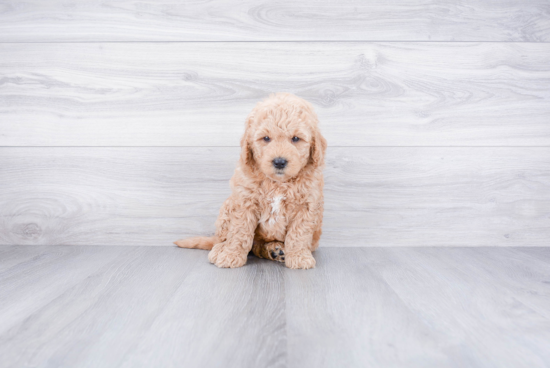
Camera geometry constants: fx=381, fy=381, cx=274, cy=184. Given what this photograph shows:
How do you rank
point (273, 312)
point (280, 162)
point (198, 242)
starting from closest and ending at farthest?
point (273, 312)
point (280, 162)
point (198, 242)

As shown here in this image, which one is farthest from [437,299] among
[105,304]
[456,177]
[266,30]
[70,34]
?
[70,34]

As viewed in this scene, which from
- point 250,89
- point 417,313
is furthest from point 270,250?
point 250,89

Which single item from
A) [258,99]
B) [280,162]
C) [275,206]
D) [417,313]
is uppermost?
[258,99]

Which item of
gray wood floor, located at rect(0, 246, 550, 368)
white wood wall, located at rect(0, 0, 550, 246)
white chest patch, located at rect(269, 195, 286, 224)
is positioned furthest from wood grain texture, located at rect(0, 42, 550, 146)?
gray wood floor, located at rect(0, 246, 550, 368)

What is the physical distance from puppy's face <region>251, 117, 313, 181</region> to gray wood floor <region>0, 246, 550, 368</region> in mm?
341

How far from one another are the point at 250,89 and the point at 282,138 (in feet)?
1.52

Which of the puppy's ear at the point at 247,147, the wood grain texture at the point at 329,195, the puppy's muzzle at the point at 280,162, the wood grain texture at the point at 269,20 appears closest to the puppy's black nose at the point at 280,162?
the puppy's muzzle at the point at 280,162

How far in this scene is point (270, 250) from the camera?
138 centimetres

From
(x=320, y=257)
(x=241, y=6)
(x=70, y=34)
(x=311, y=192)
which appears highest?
(x=241, y=6)

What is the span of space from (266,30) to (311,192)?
0.74 m

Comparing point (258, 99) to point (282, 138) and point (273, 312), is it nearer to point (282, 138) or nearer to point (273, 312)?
point (282, 138)

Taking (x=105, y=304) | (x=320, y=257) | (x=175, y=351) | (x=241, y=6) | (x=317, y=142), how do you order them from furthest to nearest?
(x=241, y=6) < (x=320, y=257) < (x=317, y=142) < (x=105, y=304) < (x=175, y=351)

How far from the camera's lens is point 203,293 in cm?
106

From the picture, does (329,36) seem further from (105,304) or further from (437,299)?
(105,304)
